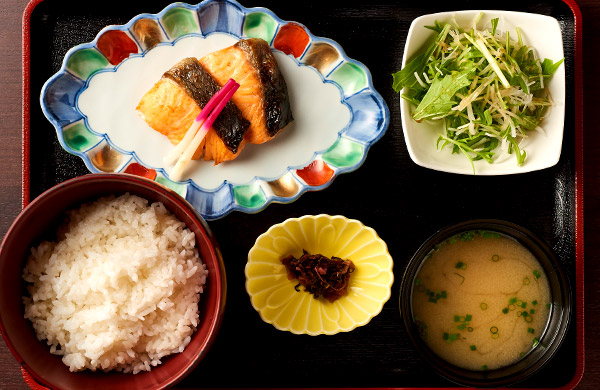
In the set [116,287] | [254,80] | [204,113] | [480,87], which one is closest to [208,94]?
[204,113]

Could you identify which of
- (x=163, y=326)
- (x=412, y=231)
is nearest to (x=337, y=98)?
(x=412, y=231)

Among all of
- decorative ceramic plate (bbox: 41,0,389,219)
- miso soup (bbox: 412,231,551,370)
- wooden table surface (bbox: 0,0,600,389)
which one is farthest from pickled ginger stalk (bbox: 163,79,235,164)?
miso soup (bbox: 412,231,551,370)

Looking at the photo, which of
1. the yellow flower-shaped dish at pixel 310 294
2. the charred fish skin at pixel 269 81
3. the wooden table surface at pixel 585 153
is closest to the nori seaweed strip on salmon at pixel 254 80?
the charred fish skin at pixel 269 81

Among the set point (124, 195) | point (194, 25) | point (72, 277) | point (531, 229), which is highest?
point (194, 25)

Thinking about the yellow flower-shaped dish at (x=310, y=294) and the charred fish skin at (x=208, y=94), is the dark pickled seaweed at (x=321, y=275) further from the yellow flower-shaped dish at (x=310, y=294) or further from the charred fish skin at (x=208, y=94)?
the charred fish skin at (x=208, y=94)

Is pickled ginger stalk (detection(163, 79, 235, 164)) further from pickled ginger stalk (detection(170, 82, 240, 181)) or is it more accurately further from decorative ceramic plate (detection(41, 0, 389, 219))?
decorative ceramic plate (detection(41, 0, 389, 219))

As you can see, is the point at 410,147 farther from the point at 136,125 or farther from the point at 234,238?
the point at 136,125

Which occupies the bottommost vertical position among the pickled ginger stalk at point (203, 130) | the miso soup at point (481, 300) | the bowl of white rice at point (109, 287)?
the miso soup at point (481, 300)
